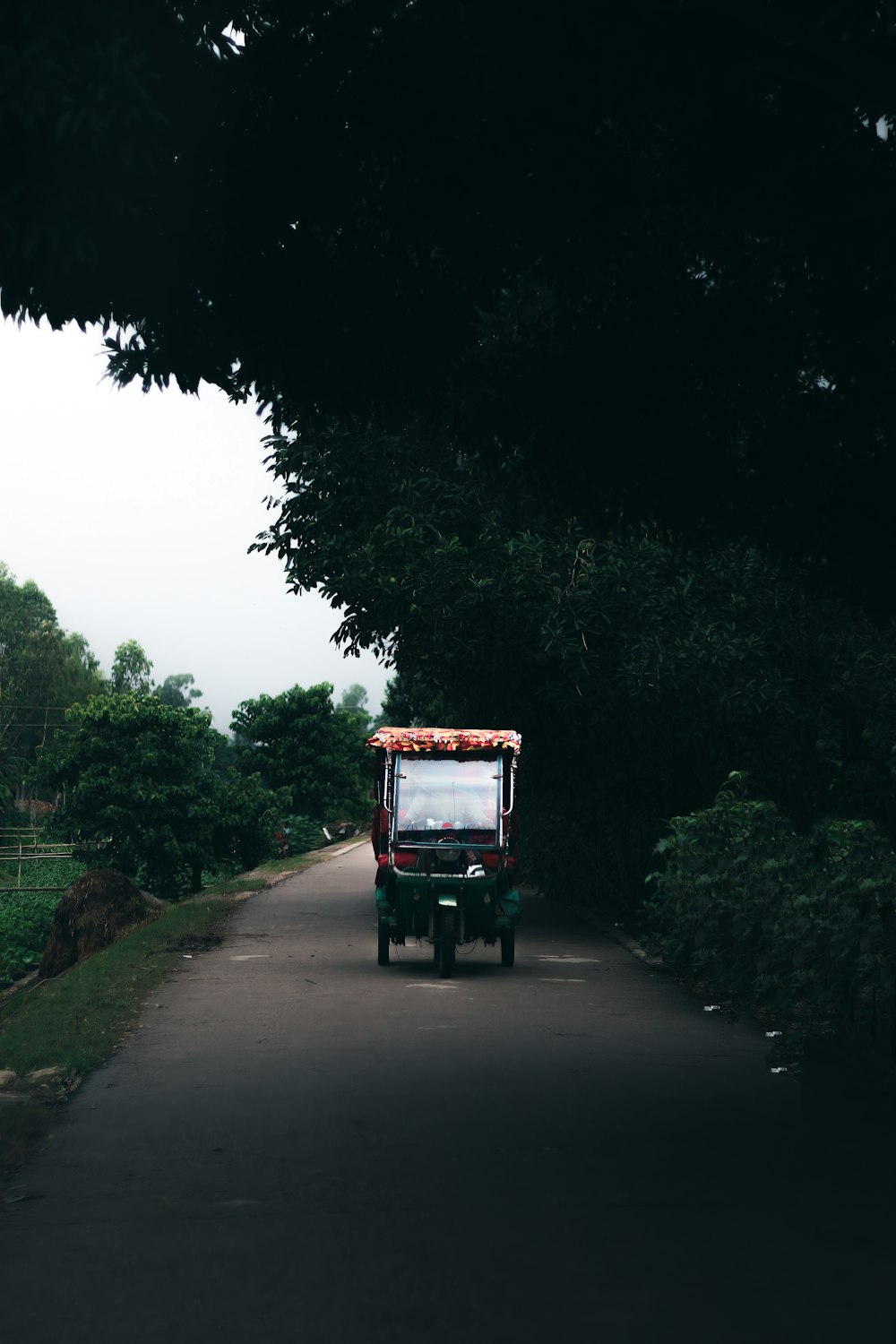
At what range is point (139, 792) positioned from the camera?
134 ft

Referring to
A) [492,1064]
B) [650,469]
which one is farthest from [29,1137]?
[650,469]

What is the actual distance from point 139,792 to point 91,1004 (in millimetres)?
28450

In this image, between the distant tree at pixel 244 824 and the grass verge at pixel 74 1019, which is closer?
the grass verge at pixel 74 1019

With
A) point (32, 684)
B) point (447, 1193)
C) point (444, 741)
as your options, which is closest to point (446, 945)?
point (444, 741)

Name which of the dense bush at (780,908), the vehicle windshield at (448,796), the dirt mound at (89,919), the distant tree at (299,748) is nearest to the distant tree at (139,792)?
the dirt mound at (89,919)

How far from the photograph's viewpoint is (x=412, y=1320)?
5.02 m

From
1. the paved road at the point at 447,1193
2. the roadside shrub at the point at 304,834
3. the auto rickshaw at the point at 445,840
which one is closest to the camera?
the paved road at the point at 447,1193

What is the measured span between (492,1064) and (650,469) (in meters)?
4.02

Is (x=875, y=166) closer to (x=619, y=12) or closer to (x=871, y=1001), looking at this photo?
(x=619, y=12)

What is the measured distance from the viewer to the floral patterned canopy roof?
647 inches

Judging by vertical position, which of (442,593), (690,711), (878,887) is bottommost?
(878,887)

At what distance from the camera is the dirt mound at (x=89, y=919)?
21281 millimetres

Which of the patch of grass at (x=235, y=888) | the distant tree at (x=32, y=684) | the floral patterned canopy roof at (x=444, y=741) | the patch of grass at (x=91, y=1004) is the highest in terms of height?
the distant tree at (x=32, y=684)

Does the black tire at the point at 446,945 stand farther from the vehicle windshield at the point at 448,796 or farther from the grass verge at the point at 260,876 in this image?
the grass verge at the point at 260,876
